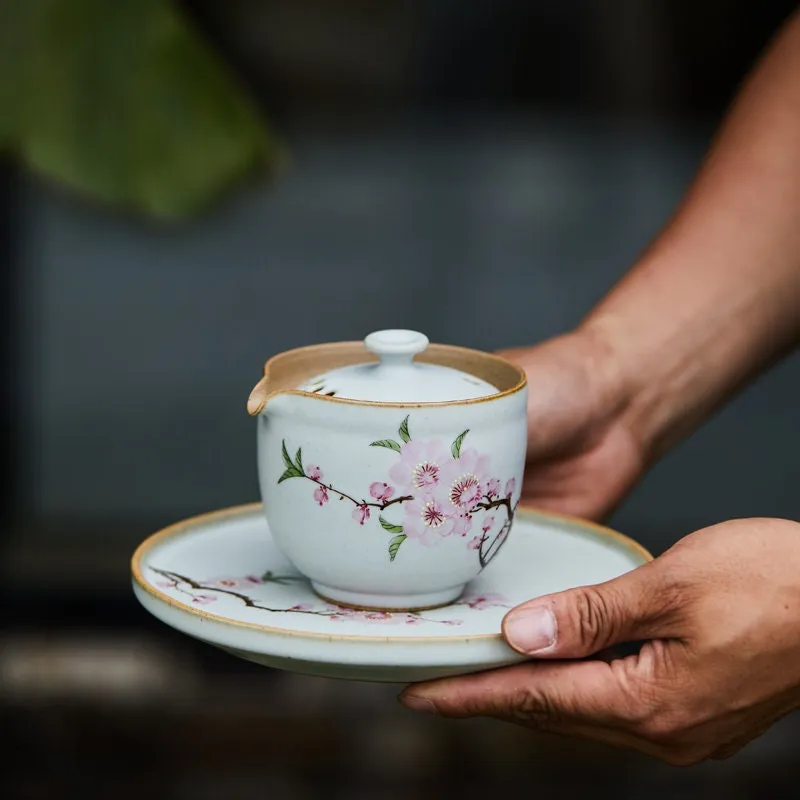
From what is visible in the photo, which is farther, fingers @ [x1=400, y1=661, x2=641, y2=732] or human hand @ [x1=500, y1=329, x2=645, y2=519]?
human hand @ [x1=500, y1=329, x2=645, y2=519]

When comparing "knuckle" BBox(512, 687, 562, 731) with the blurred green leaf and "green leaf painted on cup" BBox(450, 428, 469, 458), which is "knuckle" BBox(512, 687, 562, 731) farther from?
the blurred green leaf

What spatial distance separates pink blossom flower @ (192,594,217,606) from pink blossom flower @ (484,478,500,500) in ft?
0.64

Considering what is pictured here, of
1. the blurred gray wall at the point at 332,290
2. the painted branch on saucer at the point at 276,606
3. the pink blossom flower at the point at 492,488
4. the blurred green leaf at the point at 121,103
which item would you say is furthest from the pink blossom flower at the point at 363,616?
the blurred gray wall at the point at 332,290

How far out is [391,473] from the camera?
2.91 feet

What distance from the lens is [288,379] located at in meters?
0.99

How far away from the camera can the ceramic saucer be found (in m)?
0.83

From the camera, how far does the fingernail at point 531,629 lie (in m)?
0.85

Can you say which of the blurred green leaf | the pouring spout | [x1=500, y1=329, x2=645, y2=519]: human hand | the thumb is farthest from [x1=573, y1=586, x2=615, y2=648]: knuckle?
the blurred green leaf

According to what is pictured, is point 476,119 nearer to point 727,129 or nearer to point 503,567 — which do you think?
point 727,129

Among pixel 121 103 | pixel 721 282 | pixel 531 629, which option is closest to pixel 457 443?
pixel 531 629

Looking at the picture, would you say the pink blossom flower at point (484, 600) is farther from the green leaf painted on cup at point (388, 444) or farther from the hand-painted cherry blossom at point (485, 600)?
the green leaf painted on cup at point (388, 444)

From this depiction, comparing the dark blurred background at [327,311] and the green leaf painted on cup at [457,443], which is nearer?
the green leaf painted on cup at [457,443]

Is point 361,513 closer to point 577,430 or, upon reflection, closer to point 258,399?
point 258,399

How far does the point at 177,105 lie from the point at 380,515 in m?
1.19
